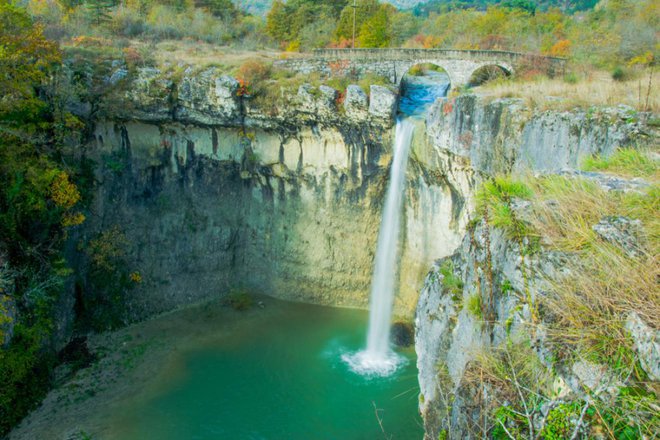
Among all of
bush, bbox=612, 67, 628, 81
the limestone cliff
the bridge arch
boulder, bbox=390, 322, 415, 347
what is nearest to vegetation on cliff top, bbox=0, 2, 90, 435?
the limestone cliff

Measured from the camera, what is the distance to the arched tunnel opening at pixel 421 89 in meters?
20.7

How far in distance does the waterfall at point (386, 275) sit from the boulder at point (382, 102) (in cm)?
73

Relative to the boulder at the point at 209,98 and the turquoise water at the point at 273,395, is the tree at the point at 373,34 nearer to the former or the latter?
the boulder at the point at 209,98

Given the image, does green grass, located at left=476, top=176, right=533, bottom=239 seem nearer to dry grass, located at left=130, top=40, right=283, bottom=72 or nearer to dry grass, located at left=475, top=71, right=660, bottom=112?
dry grass, located at left=475, top=71, right=660, bottom=112

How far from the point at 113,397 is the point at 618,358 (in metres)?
14.4

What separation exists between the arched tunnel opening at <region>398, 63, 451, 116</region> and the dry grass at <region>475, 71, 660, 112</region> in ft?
17.4

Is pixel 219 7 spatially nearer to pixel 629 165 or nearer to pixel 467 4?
pixel 629 165

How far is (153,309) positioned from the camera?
62.6 feet

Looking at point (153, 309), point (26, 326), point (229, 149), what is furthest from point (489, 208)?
point (153, 309)

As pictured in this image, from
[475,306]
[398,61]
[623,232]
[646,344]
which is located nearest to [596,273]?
[623,232]

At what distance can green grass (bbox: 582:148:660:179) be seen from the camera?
249 inches

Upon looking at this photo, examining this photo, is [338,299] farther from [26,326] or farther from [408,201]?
[26,326]

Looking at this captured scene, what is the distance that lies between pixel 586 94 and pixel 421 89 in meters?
12.6

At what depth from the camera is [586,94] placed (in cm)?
1213
